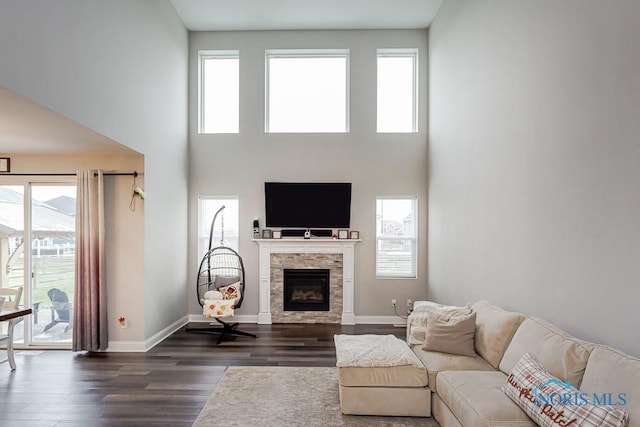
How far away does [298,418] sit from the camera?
9.45 feet

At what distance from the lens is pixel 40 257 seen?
14.9 feet

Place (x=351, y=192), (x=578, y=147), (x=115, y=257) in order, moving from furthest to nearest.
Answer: (x=351, y=192), (x=115, y=257), (x=578, y=147)

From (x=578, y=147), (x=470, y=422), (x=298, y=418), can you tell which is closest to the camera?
(x=470, y=422)

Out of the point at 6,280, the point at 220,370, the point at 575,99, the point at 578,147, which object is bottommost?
the point at 220,370

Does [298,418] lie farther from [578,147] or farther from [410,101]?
[410,101]

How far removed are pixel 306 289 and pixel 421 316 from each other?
258 cm

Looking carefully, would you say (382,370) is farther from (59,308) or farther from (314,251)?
(59,308)

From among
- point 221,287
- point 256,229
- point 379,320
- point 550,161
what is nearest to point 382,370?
point 550,161

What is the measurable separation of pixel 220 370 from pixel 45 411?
5.04ft

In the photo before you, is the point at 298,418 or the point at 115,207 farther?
the point at 115,207

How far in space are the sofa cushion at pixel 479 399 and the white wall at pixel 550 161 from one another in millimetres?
708

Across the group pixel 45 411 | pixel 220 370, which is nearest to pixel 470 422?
pixel 220 370

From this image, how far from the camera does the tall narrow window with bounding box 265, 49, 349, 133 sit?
6000 millimetres

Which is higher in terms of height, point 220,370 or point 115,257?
point 115,257
